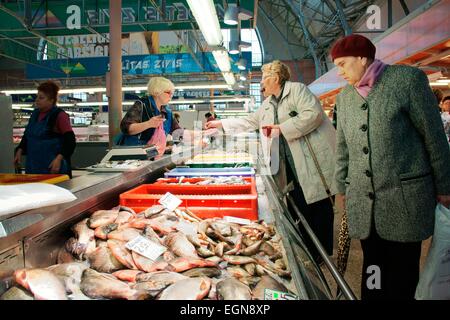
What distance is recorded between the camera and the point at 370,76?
199 centimetres

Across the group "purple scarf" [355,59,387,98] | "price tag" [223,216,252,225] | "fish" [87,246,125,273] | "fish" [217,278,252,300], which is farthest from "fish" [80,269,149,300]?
"purple scarf" [355,59,387,98]

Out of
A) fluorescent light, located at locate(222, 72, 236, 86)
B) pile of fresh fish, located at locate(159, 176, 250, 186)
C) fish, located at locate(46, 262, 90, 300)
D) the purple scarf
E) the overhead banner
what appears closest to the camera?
fish, located at locate(46, 262, 90, 300)

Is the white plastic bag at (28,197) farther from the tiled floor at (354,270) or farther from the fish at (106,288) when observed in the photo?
the tiled floor at (354,270)

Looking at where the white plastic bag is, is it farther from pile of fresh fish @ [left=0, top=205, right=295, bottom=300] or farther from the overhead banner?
the overhead banner

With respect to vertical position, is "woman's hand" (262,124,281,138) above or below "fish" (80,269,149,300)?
Result: above

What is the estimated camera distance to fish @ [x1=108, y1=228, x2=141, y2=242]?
58.2 inches

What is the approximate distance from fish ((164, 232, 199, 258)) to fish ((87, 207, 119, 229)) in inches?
12.8

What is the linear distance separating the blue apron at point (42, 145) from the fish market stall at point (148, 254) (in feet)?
5.62

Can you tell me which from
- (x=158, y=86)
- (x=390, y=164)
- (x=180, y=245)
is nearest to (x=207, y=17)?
(x=158, y=86)

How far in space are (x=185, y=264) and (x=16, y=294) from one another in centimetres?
52

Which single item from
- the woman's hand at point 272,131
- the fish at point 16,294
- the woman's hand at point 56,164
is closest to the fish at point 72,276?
the fish at point 16,294

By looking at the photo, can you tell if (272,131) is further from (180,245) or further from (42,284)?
(42,284)
